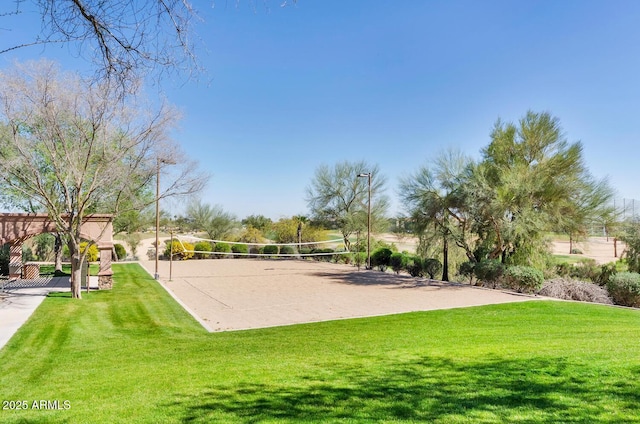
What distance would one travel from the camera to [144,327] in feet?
23.5

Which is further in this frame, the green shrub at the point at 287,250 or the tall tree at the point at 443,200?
the green shrub at the point at 287,250

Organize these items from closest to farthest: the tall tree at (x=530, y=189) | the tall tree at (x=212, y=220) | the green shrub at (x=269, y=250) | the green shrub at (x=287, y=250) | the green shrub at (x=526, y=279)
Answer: the green shrub at (x=526, y=279) → the tall tree at (x=530, y=189) → the green shrub at (x=287, y=250) → the green shrub at (x=269, y=250) → the tall tree at (x=212, y=220)

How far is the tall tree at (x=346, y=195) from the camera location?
23594 millimetres

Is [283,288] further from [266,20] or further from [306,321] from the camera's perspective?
[266,20]

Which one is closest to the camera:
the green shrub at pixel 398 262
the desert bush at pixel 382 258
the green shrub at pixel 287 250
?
the green shrub at pixel 398 262

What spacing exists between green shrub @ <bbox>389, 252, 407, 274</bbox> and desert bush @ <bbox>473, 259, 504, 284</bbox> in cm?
444

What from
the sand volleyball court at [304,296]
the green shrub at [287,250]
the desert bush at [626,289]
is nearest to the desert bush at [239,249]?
the green shrub at [287,250]

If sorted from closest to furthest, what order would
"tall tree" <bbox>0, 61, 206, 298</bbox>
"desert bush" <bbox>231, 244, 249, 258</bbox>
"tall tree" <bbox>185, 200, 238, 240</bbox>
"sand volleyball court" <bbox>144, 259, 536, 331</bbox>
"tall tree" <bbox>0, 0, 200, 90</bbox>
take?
1. "tall tree" <bbox>0, 0, 200, 90</bbox>
2. "sand volleyball court" <bbox>144, 259, 536, 331</bbox>
3. "tall tree" <bbox>0, 61, 206, 298</bbox>
4. "desert bush" <bbox>231, 244, 249, 258</bbox>
5. "tall tree" <bbox>185, 200, 238, 240</bbox>

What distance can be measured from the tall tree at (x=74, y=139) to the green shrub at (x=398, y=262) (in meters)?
9.86

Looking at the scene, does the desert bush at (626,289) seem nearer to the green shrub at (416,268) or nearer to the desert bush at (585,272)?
the desert bush at (585,272)

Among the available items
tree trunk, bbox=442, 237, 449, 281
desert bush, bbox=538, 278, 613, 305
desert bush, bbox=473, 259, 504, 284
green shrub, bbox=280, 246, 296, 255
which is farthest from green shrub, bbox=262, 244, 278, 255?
desert bush, bbox=538, 278, 613, 305

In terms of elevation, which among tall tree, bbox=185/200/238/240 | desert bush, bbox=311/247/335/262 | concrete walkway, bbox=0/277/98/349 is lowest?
concrete walkway, bbox=0/277/98/349

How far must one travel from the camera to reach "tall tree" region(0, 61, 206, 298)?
8.67 metres

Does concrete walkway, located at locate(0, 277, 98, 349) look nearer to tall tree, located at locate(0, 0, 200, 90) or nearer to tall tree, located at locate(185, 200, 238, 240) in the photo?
tall tree, located at locate(0, 0, 200, 90)
